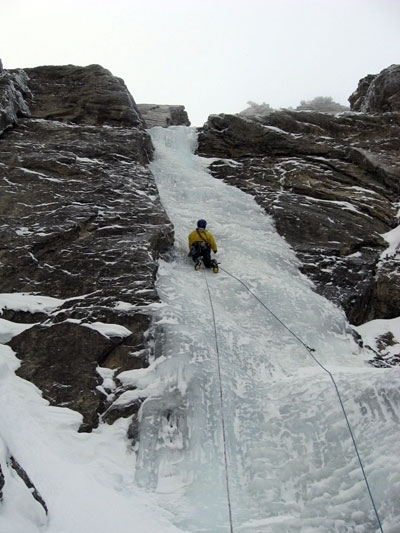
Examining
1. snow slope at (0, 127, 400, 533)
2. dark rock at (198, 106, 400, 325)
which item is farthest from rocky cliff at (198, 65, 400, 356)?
snow slope at (0, 127, 400, 533)

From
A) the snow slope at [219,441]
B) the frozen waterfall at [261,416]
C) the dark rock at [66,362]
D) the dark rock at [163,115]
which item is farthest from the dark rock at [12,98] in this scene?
the dark rock at [66,362]

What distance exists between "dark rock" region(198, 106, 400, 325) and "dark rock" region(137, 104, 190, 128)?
323cm

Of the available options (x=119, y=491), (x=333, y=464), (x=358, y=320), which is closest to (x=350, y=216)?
(x=358, y=320)

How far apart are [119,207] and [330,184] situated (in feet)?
16.8

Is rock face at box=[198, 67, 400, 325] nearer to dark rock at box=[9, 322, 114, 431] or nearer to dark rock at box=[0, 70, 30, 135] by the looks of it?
dark rock at box=[9, 322, 114, 431]

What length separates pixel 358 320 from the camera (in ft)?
26.9

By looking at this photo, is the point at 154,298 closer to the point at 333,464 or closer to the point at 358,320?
the point at 333,464

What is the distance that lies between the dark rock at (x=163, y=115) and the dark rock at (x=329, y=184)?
3233 millimetres

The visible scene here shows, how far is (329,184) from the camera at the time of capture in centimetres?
1116

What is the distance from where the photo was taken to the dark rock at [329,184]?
859 cm

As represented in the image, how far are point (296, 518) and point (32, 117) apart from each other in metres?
10.5

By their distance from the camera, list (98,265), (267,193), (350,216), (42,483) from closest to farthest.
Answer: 1. (42,483)
2. (98,265)
3. (350,216)
4. (267,193)

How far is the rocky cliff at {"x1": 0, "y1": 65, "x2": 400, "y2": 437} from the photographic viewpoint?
5.98 metres

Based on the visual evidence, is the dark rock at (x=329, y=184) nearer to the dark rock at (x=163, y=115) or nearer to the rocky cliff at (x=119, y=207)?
the rocky cliff at (x=119, y=207)
